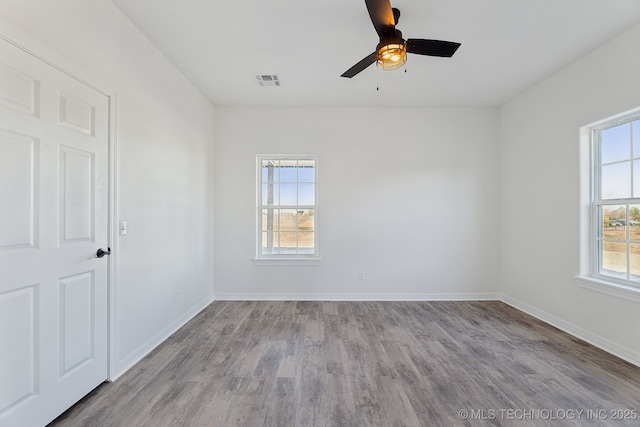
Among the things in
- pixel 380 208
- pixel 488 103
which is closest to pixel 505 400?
pixel 380 208

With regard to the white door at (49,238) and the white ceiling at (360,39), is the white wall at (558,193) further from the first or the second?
the white door at (49,238)

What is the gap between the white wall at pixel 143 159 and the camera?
181cm

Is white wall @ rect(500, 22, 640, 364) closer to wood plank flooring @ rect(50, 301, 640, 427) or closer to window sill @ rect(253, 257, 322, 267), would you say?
wood plank flooring @ rect(50, 301, 640, 427)

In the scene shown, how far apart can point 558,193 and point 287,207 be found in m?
3.32

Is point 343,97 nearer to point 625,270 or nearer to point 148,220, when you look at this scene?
point 148,220

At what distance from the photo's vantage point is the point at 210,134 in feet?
13.1

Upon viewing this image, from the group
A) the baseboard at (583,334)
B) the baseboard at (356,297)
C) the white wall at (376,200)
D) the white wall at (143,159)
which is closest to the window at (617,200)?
the baseboard at (583,334)

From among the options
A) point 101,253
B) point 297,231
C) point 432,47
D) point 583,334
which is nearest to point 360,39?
point 432,47

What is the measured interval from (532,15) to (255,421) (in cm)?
352

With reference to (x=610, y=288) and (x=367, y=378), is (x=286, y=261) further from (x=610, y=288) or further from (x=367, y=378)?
(x=610, y=288)

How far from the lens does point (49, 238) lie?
1.62 meters

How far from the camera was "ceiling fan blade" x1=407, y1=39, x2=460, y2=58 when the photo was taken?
6.50 ft

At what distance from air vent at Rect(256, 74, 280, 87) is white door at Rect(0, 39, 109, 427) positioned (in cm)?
166

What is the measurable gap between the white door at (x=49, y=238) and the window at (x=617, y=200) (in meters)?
4.35
